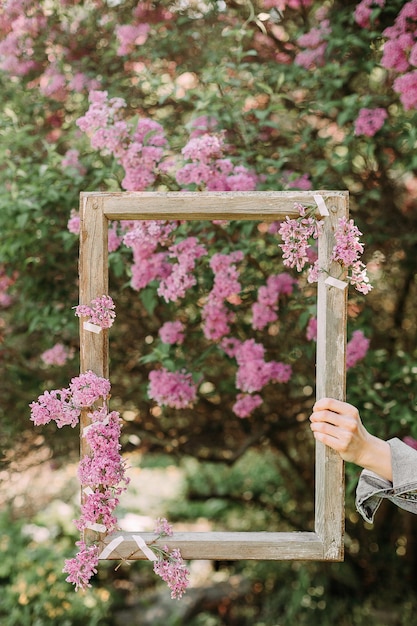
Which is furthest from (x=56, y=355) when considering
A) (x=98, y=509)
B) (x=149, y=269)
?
(x=98, y=509)

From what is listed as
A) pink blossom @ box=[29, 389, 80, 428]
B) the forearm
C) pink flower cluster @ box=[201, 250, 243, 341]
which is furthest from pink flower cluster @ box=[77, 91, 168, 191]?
the forearm

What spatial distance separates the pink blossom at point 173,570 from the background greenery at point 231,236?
0.78 m

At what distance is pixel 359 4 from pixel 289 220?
3.65ft

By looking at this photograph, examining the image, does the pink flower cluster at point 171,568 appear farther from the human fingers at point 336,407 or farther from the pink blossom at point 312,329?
the pink blossom at point 312,329

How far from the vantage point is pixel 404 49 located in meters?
2.09

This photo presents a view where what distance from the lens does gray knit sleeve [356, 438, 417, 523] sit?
1.50 metres

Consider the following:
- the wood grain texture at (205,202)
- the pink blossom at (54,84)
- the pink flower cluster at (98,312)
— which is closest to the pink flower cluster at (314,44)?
the pink blossom at (54,84)

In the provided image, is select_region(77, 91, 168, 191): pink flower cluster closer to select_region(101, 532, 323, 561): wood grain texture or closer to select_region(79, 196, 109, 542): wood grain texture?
select_region(79, 196, 109, 542): wood grain texture

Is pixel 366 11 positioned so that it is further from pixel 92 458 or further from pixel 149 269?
pixel 92 458

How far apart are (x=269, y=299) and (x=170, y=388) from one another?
428mm

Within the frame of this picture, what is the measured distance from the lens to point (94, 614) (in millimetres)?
3180

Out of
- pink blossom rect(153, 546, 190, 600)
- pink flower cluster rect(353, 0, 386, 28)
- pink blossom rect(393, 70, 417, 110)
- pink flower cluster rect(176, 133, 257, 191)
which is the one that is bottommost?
pink blossom rect(153, 546, 190, 600)

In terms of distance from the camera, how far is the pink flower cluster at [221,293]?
210 centimetres

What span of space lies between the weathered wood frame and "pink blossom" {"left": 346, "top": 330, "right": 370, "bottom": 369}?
669mm
